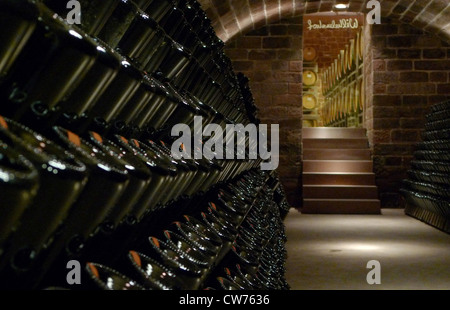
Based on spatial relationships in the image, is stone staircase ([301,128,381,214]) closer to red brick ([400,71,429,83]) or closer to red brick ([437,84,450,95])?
red brick ([400,71,429,83])

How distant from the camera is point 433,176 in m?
8.07

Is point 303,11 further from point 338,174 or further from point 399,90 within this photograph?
point 338,174

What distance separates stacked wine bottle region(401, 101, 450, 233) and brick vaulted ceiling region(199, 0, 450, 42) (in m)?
1.69

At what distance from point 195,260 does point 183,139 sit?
550 millimetres

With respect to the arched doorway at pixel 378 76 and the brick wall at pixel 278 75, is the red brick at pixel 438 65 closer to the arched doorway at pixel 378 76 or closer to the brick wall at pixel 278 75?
the arched doorway at pixel 378 76

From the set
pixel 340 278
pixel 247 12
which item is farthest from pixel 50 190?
pixel 247 12

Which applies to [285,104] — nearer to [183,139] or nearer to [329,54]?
[329,54]

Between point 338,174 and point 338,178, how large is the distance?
0.07m

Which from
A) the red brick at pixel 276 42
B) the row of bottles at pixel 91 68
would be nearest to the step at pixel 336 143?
the red brick at pixel 276 42

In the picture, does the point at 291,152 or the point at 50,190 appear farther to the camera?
the point at 291,152

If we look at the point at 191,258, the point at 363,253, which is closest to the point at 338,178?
the point at 363,253

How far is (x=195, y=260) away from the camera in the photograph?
4.60ft

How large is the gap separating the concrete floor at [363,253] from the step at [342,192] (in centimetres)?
127
